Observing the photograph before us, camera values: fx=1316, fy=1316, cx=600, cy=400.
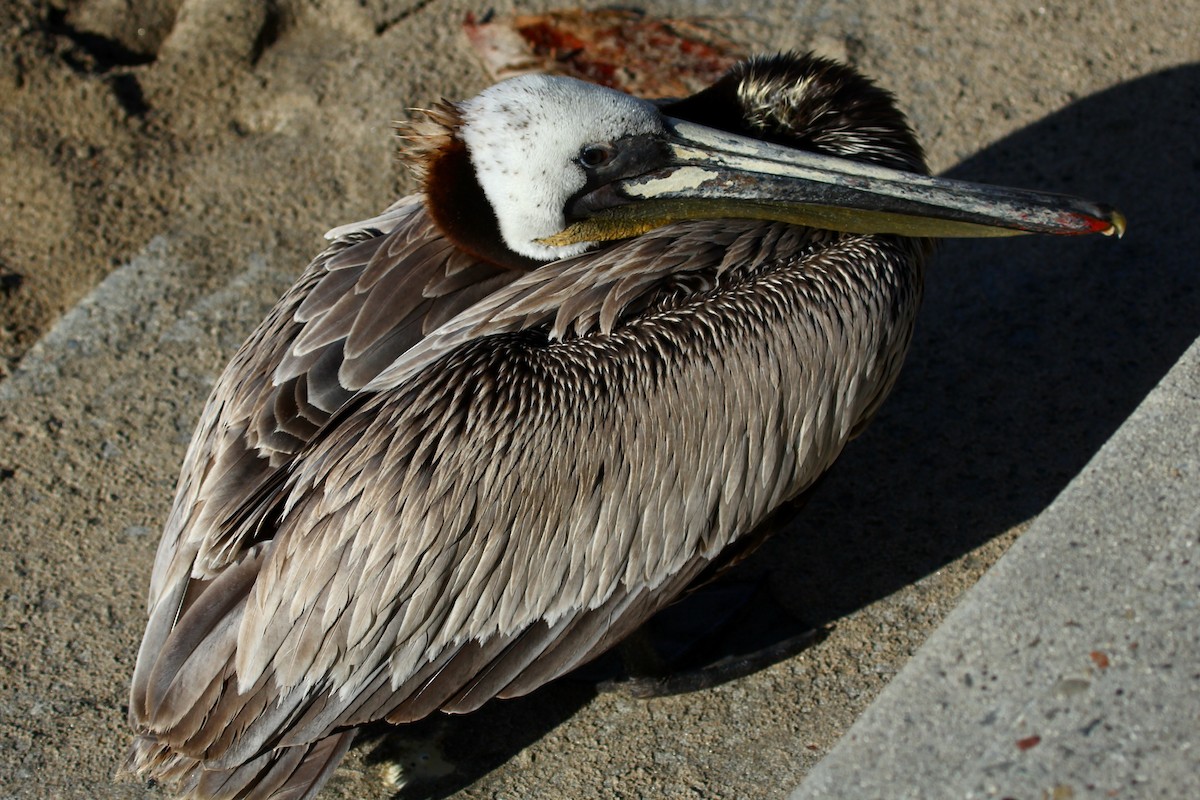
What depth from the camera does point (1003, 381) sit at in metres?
4.07

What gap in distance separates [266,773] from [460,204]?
143cm

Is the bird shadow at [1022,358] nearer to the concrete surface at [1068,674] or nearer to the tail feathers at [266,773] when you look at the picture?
the concrete surface at [1068,674]

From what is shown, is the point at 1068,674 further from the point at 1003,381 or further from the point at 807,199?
the point at 1003,381

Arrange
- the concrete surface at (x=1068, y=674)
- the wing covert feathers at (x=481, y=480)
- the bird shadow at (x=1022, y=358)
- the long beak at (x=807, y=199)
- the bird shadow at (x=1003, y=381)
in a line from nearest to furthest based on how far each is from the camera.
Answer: the concrete surface at (x=1068, y=674) → the wing covert feathers at (x=481, y=480) → the long beak at (x=807, y=199) → the bird shadow at (x=1003, y=381) → the bird shadow at (x=1022, y=358)

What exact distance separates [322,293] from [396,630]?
39.1 inches

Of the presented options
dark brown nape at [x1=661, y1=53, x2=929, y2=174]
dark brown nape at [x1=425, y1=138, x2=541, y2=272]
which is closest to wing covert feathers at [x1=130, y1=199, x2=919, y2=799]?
dark brown nape at [x1=425, y1=138, x2=541, y2=272]

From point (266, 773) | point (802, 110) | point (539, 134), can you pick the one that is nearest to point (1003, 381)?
point (802, 110)

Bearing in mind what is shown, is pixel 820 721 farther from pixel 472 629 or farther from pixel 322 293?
pixel 322 293

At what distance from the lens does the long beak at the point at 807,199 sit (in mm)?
3178

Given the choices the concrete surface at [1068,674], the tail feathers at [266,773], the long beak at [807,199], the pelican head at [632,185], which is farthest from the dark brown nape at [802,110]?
the tail feathers at [266,773]

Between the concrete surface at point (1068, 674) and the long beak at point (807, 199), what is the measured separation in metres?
0.89

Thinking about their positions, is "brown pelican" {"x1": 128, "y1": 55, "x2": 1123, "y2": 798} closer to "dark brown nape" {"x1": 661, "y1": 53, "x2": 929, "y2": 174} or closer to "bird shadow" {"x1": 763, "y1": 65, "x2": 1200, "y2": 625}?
"dark brown nape" {"x1": 661, "y1": 53, "x2": 929, "y2": 174}

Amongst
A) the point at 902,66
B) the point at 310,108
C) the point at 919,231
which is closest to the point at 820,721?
the point at 919,231

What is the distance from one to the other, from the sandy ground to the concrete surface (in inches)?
37.6
